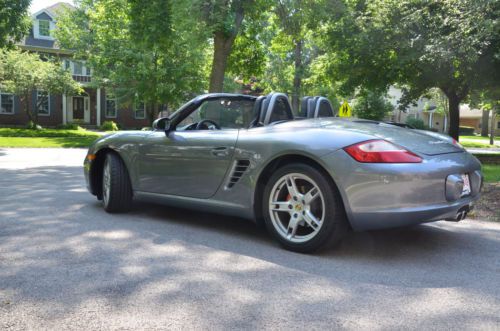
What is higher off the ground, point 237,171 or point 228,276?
point 237,171

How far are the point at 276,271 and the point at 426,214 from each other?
1.17 metres

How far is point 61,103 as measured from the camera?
3922 centimetres

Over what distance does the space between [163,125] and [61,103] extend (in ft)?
122

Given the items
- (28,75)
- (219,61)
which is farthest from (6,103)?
(219,61)

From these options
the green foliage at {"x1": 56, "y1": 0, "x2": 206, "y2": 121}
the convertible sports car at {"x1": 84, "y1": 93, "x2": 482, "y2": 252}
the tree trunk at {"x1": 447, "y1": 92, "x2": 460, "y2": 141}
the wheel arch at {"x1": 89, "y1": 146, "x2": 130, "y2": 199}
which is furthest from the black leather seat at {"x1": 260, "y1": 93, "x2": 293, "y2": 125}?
the tree trunk at {"x1": 447, "y1": 92, "x2": 460, "y2": 141}

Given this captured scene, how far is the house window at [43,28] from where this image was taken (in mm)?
38719

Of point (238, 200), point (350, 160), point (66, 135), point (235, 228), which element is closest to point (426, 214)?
point (350, 160)

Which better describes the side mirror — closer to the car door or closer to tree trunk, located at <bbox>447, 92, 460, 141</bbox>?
the car door

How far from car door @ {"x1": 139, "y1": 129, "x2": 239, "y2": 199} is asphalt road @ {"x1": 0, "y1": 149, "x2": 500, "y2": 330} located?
403 mm

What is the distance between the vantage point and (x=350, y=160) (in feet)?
11.9

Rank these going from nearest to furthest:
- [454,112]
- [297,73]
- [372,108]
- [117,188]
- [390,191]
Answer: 1. [390,191]
2. [117,188]
3. [454,112]
4. [297,73]
5. [372,108]

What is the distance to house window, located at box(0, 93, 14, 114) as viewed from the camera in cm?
3703

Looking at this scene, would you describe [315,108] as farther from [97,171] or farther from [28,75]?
[28,75]

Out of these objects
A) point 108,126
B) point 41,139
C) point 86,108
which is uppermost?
point 86,108
